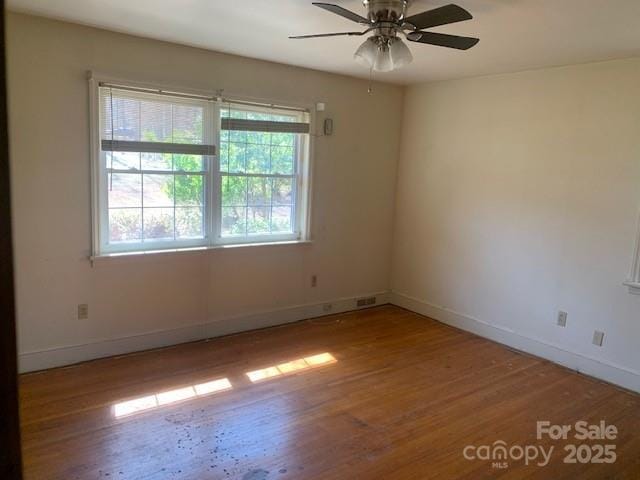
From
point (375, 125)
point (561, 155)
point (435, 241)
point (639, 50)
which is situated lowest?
point (435, 241)

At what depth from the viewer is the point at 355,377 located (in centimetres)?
348

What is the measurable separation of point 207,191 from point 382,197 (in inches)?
80.7

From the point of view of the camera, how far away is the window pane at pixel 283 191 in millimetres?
4379

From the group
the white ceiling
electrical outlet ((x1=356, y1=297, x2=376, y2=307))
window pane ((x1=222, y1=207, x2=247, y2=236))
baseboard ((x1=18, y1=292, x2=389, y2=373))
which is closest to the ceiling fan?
the white ceiling

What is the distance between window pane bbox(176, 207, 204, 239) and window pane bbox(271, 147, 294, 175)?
83 cm

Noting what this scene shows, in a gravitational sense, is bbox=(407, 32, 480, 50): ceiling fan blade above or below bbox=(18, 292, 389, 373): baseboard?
above

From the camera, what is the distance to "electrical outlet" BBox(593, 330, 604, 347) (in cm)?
362

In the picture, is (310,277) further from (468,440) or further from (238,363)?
(468,440)

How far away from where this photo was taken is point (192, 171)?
384cm

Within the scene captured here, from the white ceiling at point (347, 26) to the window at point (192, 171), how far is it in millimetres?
515

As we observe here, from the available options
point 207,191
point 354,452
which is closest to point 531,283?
point 354,452

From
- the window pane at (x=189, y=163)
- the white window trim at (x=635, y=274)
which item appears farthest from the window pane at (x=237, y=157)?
the white window trim at (x=635, y=274)

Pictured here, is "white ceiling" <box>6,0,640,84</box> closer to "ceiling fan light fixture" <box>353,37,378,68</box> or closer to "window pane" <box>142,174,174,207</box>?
"ceiling fan light fixture" <box>353,37,378,68</box>

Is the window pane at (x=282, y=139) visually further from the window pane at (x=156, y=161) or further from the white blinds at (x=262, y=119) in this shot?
the window pane at (x=156, y=161)
